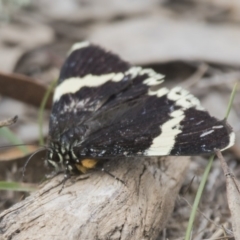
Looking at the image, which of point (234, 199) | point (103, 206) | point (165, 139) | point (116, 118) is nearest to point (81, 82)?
point (116, 118)

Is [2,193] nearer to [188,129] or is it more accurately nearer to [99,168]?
[99,168]

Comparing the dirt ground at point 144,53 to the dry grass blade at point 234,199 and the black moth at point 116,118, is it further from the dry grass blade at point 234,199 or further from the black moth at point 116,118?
the black moth at point 116,118

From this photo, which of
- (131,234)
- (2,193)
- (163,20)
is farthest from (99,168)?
(163,20)

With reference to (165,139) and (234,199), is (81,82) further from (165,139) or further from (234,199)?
(234,199)

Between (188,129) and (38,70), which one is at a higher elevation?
(188,129)

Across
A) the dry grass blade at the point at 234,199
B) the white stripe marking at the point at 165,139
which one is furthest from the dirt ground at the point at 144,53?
the white stripe marking at the point at 165,139

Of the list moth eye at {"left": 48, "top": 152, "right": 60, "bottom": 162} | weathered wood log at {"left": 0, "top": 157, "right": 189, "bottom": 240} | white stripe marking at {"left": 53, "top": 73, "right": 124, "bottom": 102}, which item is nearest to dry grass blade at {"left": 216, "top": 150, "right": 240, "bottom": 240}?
weathered wood log at {"left": 0, "top": 157, "right": 189, "bottom": 240}
